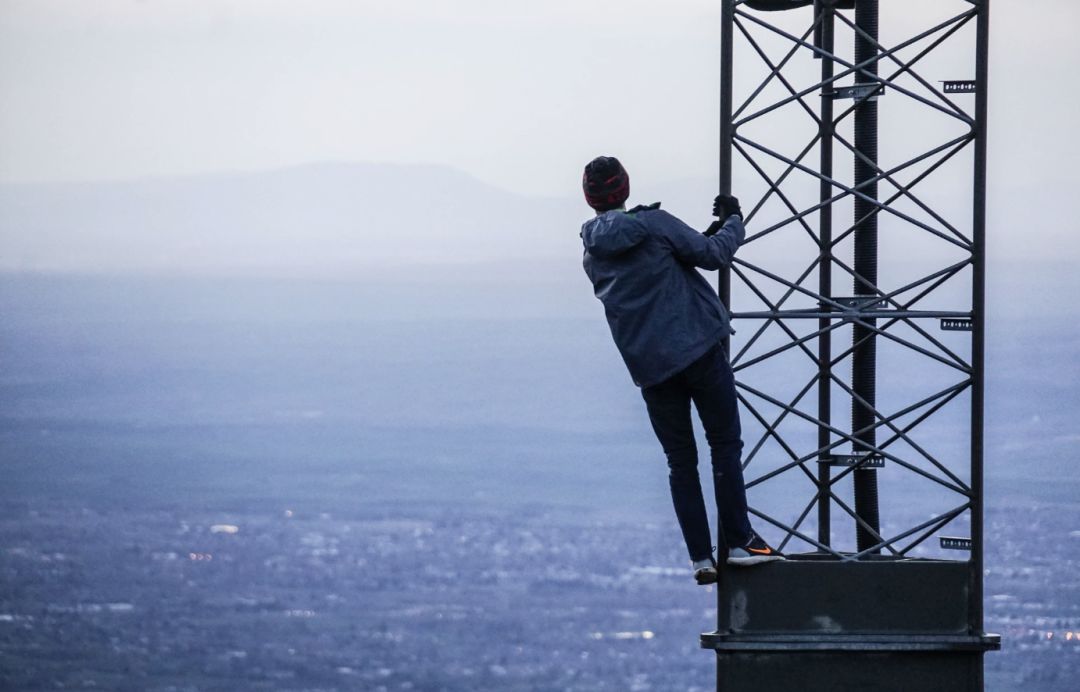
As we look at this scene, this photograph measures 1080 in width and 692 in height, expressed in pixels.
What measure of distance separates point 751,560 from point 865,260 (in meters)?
2.20

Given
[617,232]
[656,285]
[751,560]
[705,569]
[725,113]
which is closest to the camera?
[617,232]

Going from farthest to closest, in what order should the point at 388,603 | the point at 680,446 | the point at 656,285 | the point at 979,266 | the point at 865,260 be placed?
the point at 388,603 → the point at 865,260 → the point at 979,266 → the point at 680,446 → the point at 656,285

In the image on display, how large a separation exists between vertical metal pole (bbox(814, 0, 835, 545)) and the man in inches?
67.4

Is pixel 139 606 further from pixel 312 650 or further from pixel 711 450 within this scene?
pixel 711 450

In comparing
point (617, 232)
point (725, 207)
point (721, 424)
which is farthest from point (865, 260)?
point (617, 232)

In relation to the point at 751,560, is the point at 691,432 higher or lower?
higher

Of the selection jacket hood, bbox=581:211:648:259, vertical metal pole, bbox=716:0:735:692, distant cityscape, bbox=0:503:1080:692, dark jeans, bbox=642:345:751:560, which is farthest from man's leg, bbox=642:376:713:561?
distant cityscape, bbox=0:503:1080:692

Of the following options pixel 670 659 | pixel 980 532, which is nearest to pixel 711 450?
pixel 980 532

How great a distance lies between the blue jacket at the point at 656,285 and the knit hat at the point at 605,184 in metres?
0.07

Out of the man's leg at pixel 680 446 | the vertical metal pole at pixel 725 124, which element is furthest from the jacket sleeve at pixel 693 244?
the vertical metal pole at pixel 725 124

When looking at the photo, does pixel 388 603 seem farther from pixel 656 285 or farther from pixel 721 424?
pixel 656 285

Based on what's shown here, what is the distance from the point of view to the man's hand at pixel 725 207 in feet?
26.1

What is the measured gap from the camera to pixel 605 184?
744 centimetres

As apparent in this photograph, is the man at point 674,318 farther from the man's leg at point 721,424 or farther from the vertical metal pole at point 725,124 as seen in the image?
the vertical metal pole at point 725,124
